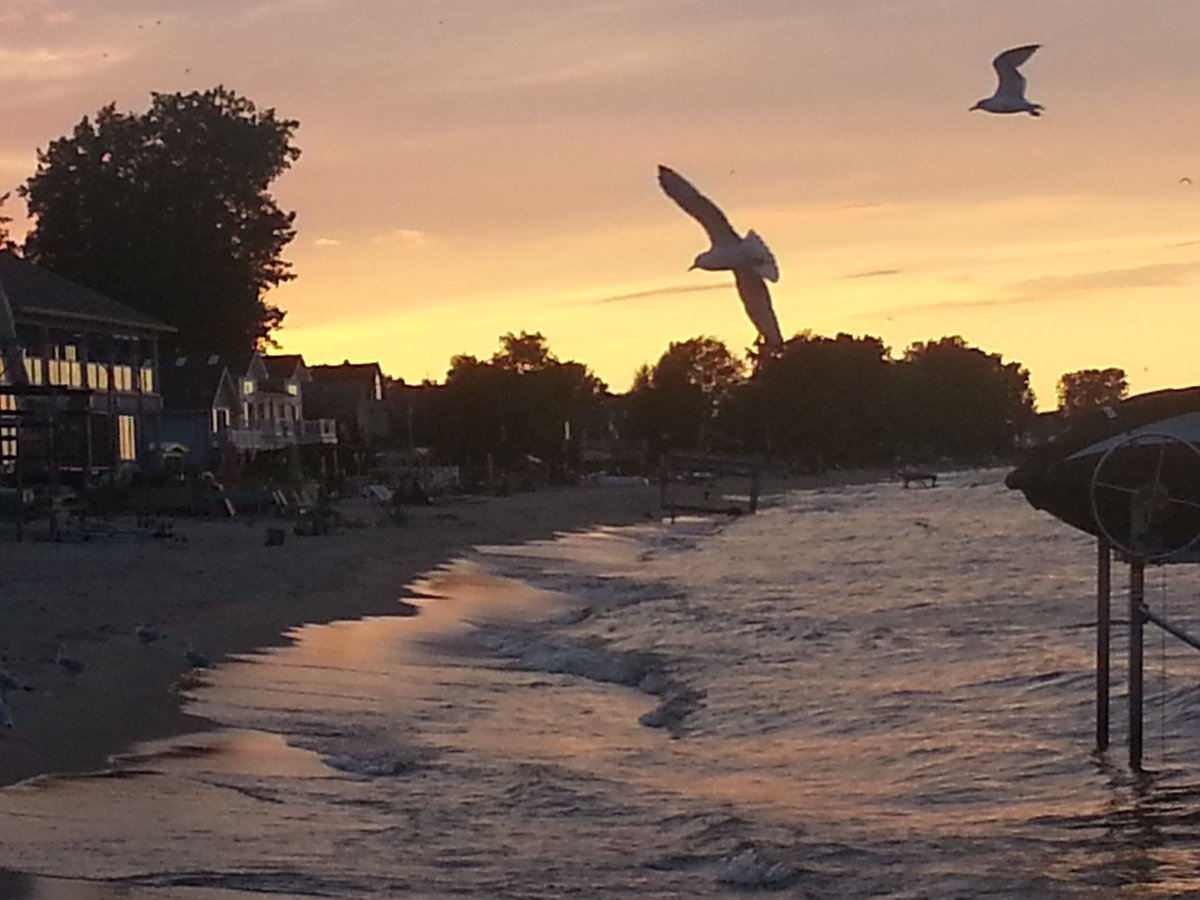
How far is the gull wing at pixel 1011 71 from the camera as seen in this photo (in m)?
15.5

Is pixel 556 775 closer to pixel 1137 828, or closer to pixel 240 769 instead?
pixel 240 769

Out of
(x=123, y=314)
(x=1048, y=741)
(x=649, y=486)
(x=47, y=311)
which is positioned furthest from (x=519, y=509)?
(x=1048, y=741)

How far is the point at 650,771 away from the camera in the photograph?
48.4 ft

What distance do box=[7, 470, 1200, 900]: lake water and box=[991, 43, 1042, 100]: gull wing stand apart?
5.44 meters

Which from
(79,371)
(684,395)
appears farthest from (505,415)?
(79,371)

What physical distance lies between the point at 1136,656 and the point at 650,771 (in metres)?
4.32

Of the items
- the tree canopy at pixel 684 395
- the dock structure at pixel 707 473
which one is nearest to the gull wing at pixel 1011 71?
the dock structure at pixel 707 473

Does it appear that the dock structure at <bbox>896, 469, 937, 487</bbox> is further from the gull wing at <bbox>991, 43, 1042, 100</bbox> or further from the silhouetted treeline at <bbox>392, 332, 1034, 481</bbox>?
the gull wing at <bbox>991, 43, 1042, 100</bbox>

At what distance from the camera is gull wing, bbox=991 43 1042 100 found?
611 inches

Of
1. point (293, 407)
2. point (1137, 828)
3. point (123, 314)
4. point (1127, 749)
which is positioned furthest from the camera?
point (293, 407)

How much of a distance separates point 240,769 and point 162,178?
64.4 m

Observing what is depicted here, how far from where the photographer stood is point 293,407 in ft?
300

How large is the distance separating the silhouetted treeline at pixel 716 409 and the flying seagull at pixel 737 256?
1820 inches

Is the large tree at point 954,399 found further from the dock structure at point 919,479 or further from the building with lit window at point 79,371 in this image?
the building with lit window at point 79,371
